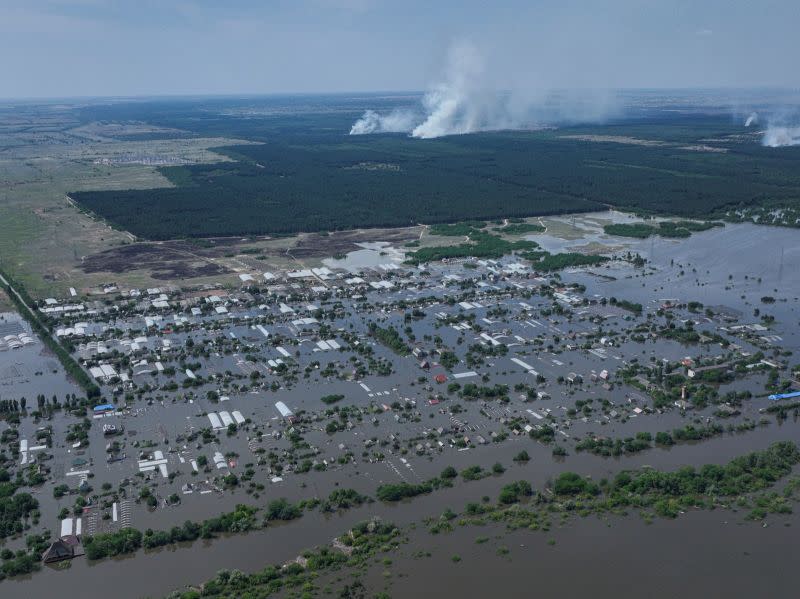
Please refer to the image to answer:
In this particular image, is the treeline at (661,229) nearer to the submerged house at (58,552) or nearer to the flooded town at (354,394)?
the flooded town at (354,394)

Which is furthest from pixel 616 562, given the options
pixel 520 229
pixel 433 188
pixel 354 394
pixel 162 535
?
pixel 433 188

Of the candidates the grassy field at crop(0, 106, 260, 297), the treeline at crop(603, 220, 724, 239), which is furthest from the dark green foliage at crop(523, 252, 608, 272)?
the grassy field at crop(0, 106, 260, 297)

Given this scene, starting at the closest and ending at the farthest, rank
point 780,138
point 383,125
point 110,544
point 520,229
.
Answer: point 110,544, point 520,229, point 780,138, point 383,125

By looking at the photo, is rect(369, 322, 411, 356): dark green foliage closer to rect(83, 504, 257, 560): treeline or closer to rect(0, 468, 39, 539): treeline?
rect(83, 504, 257, 560): treeline

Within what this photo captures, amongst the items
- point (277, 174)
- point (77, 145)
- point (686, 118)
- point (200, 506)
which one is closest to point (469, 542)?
point (200, 506)

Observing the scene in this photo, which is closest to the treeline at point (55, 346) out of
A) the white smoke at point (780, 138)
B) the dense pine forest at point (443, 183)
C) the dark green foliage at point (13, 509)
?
the dark green foliage at point (13, 509)

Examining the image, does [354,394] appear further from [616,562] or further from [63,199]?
[63,199]
